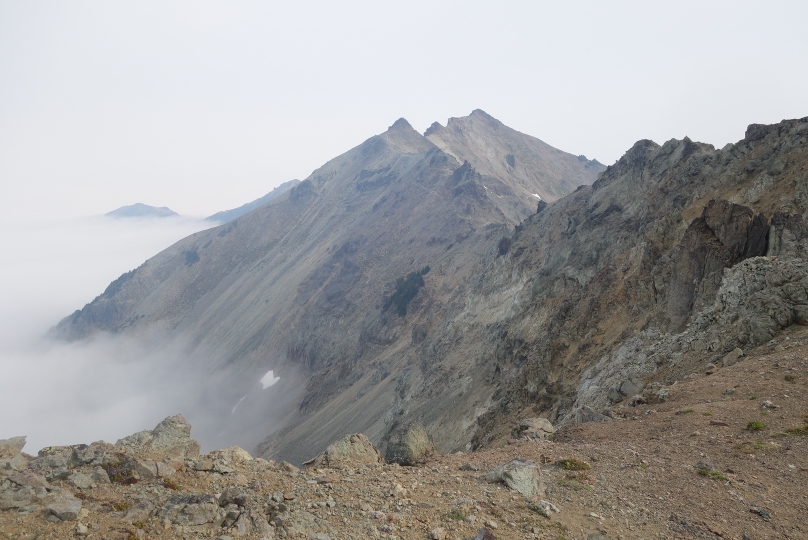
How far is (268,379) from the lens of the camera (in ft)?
368

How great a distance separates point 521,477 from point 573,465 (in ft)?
7.98

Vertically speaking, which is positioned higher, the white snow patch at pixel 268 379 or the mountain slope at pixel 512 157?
the mountain slope at pixel 512 157

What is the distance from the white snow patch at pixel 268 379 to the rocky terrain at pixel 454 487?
102245mm

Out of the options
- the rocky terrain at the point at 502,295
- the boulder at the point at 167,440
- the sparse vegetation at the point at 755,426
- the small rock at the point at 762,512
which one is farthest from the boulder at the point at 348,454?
the sparse vegetation at the point at 755,426

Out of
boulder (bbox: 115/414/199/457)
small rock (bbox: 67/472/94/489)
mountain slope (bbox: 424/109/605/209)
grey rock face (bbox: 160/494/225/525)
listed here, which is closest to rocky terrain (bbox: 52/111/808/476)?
mountain slope (bbox: 424/109/605/209)

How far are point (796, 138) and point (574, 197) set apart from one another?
3727 centimetres

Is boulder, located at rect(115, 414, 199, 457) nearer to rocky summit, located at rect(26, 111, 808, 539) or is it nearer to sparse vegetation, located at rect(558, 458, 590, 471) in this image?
rocky summit, located at rect(26, 111, 808, 539)

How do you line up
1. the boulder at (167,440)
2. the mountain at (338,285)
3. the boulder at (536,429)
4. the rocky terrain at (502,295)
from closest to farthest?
the boulder at (167,440) < the boulder at (536,429) < the rocky terrain at (502,295) < the mountain at (338,285)

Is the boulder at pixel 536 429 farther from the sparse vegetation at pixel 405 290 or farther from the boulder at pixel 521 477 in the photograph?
the sparse vegetation at pixel 405 290

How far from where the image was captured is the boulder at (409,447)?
14.6 metres

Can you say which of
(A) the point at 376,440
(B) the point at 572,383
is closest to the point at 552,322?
(B) the point at 572,383

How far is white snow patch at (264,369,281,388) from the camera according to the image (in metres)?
110

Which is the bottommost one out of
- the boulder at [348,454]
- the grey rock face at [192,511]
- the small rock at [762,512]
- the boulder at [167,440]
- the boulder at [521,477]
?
the small rock at [762,512]

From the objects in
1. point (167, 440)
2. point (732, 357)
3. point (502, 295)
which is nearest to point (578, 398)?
point (732, 357)
